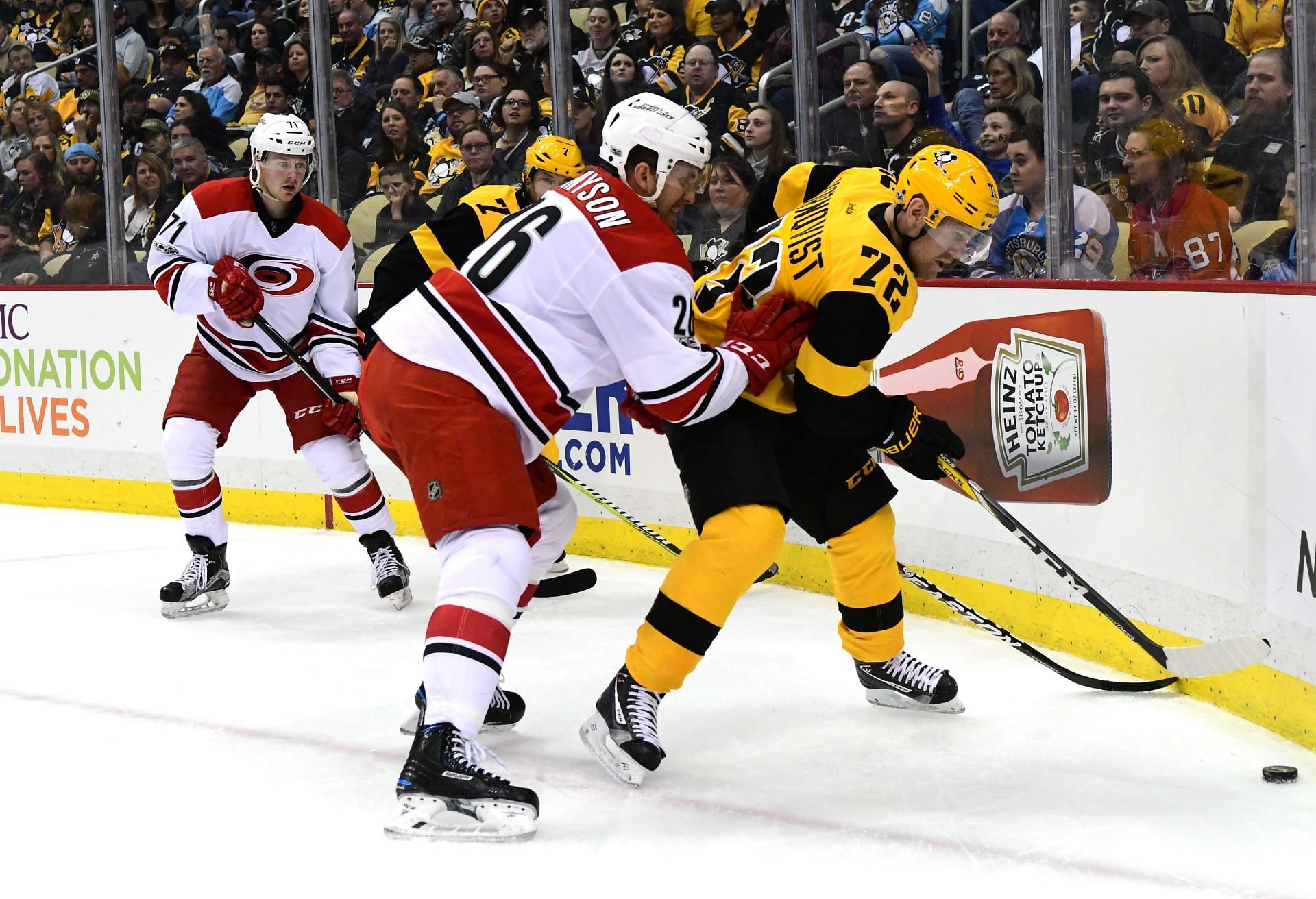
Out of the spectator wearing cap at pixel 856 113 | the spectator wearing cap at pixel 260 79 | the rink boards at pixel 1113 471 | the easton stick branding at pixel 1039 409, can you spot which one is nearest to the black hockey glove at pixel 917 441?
the rink boards at pixel 1113 471

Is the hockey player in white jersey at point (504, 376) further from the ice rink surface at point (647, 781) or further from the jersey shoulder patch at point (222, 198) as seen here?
the jersey shoulder patch at point (222, 198)

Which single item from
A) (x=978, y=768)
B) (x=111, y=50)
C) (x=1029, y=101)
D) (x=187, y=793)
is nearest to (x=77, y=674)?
(x=187, y=793)

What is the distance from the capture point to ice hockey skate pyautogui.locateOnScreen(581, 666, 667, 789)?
2.44 metres

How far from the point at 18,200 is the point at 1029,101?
5.36 m

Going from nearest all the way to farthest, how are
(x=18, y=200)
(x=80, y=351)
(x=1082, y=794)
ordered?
(x=1082, y=794) → (x=80, y=351) → (x=18, y=200)

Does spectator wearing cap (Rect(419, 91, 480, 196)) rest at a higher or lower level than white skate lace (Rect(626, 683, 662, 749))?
higher

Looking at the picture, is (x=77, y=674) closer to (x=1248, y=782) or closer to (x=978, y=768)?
(x=978, y=768)

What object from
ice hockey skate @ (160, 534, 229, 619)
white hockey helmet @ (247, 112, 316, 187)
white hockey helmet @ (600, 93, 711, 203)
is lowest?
ice hockey skate @ (160, 534, 229, 619)

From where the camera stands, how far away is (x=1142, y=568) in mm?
3143

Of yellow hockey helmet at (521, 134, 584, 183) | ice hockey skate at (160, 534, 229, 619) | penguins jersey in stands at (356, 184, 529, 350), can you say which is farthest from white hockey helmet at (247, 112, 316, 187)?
ice hockey skate at (160, 534, 229, 619)

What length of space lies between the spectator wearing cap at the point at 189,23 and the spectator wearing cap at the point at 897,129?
371cm

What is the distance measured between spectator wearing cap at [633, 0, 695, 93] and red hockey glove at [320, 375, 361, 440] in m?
1.62

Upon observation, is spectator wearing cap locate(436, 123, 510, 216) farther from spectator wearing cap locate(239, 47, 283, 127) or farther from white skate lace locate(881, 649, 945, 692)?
white skate lace locate(881, 649, 945, 692)

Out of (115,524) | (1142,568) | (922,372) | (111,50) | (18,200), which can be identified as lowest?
(115,524)
